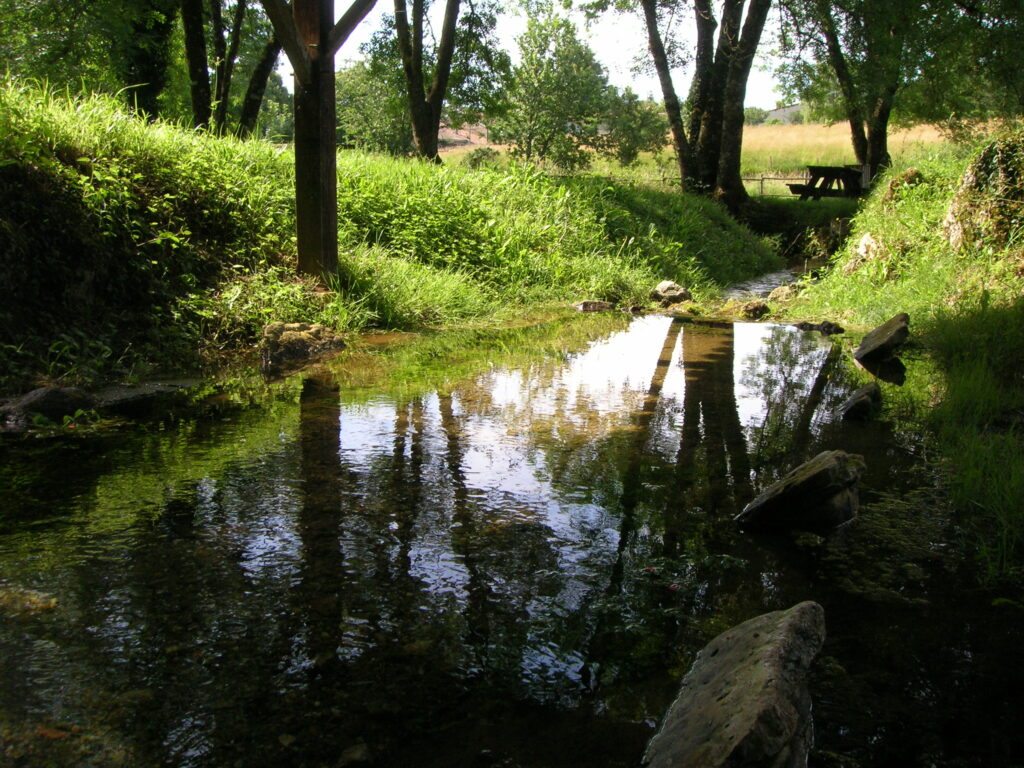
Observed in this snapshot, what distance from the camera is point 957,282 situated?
8344mm

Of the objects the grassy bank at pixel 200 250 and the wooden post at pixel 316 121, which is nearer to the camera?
the grassy bank at pixel 200 250

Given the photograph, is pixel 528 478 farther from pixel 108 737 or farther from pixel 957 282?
pixel 957 282

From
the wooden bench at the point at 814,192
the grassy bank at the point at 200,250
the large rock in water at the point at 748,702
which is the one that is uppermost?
the wooden bench at the point at 814,192

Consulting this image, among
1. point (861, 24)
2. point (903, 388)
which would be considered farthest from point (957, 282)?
point (861, 24)

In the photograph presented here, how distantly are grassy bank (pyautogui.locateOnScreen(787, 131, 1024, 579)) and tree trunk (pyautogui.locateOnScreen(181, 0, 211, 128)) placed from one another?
10232 mm

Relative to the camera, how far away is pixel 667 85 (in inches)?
770

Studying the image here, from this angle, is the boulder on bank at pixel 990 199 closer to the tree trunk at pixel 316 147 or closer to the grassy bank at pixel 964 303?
the grassy bank at pixel 964 303

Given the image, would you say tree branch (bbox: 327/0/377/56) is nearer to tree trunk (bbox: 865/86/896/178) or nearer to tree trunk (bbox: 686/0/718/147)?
tree trunk (bbox: 686/0/718/147)

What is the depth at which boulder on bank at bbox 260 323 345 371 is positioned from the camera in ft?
21.3

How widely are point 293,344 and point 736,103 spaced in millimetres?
14233

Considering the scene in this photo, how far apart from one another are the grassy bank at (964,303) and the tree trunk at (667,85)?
6.01 metres

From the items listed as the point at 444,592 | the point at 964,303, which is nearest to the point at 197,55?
the point at 964,303

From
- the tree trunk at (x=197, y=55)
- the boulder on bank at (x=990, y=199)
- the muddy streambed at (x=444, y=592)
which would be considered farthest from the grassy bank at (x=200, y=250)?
the tree trunk at (x=197, y=55)

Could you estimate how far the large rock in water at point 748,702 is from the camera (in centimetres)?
174
